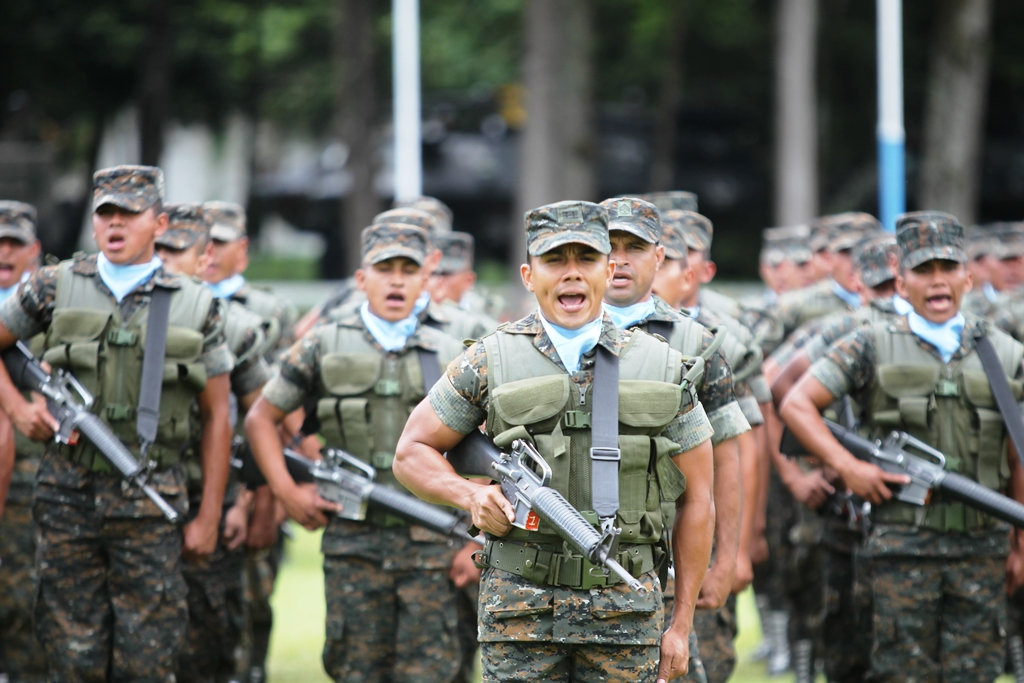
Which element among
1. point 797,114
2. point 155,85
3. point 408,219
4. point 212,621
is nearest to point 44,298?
point 408,219

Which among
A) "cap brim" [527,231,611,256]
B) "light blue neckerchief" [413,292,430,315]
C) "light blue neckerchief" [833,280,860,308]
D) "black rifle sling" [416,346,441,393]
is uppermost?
"light blue neckerchief" [833,280,860,308]

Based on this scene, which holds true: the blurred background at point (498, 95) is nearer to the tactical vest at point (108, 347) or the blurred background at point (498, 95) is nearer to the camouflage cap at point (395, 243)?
the camouflage cap at point (395, 243)

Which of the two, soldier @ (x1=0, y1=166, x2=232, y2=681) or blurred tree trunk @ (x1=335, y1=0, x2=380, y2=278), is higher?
blurred tree trunk @ (x1=335, y1=0, x2=380, y2=278)

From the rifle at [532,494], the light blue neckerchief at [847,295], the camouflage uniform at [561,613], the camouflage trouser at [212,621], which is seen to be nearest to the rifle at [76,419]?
the camouflage trouser at [212,621]

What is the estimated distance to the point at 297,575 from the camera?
12.9 m

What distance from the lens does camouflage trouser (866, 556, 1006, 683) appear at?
6.26m

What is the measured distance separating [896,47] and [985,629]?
34.8 ft

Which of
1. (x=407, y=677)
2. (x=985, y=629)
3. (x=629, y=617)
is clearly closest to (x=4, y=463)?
(x=407, y=677)

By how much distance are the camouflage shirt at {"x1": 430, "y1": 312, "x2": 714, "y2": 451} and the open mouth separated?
13 cm

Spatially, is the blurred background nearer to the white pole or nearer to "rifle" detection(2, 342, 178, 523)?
the white pole

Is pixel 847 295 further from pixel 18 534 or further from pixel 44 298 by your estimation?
pixel 18 534

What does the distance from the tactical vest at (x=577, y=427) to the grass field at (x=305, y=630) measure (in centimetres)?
492

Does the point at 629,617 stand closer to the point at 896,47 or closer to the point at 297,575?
the point at 297,575

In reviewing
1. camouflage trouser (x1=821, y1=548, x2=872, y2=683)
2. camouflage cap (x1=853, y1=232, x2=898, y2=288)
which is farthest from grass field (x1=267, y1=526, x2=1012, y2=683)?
camouflage cap (x1=853, y1=232, x2=898, y2=288)
